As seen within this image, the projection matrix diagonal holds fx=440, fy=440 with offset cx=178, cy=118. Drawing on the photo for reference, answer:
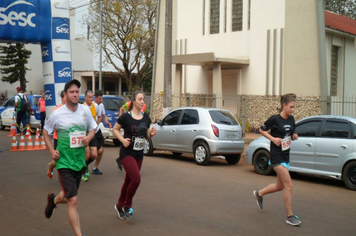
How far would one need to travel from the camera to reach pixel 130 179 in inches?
262

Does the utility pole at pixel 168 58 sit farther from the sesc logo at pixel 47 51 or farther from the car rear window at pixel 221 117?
the sesc logo at pixel 47 51

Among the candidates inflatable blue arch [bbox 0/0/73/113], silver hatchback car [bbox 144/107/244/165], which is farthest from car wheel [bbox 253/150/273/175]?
inflatable blue arch [bbox 0/0/73/113]

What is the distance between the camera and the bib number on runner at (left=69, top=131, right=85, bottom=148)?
17.9ft

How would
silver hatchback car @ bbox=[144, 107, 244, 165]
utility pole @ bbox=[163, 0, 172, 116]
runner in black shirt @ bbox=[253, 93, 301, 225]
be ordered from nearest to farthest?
runner in black shirt @ bbox=[253, 93, 301, 225] → silver hatchback car @ bbox=[144, 107, 244, 165] → utility pole @ bbox=[163, 0, 172, 116]

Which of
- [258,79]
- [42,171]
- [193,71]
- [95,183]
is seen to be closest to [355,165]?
[95,183]

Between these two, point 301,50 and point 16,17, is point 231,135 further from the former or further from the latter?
point 301,50

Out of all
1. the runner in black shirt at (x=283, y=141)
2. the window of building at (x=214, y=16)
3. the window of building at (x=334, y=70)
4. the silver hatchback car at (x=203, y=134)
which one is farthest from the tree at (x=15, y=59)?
the runner in black shirt at (x=283, y=141)

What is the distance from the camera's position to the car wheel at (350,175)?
9648 millimetres

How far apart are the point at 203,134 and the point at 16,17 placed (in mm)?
6711

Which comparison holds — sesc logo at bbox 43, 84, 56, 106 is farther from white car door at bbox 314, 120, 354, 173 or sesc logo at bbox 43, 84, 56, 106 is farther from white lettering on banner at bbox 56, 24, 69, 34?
white car door at bbox 314, 120, 354, 173

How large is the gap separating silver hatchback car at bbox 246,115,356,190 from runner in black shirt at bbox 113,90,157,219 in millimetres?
5020

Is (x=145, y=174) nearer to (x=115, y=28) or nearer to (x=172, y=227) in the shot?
(x=172, y=227)

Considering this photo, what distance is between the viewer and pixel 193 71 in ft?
78.1

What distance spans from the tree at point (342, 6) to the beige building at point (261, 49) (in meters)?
20.4
